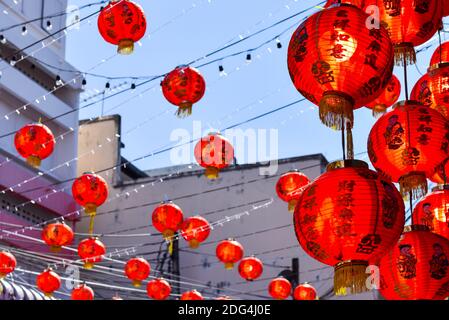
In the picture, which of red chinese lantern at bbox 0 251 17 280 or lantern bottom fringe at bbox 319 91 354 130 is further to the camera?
red chinese lantern at bbox 0 251 17 280

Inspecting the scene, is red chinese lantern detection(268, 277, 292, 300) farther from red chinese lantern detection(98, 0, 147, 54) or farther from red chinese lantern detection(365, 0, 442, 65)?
red chinese lantern detection(365, 0, 442, 65)

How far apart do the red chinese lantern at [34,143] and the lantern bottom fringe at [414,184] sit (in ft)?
22.1

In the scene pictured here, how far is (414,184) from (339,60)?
1061 millimetres

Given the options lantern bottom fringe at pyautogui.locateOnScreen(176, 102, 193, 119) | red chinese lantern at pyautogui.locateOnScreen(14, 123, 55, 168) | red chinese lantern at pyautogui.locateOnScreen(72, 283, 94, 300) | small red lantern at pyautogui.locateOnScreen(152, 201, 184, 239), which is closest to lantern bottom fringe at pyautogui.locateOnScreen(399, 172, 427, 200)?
lantern bottom fringe at pyautogui.locateOnScreen(176, 102, 193, 119)

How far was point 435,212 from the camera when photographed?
618 cm

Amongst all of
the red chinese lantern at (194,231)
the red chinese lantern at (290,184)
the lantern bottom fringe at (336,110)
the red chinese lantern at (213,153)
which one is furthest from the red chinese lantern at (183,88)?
the lantern bottom fringe at (336,110)

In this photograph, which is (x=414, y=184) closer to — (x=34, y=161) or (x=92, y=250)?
(x=34, y=161)

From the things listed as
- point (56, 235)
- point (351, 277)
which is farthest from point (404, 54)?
point (56, 235)

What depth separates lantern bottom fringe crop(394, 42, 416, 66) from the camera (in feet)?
19.7

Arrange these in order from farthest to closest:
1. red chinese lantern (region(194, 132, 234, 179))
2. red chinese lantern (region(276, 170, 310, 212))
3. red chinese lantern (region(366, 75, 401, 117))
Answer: red chinese lantern (region(276, 170, 310, 212)) < red chinese lantern (region(194, 132, 234, 179)) < red chinese lantern (region(366, 75, 401, 117))

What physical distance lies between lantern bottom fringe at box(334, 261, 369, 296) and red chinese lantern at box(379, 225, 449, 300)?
0.67 meters

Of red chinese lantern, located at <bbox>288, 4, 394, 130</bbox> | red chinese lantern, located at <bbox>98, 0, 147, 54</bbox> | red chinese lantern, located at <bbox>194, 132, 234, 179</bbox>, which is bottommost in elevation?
red chinese lantern, located at <bbox>288, 4, 394, 130</bbox>
